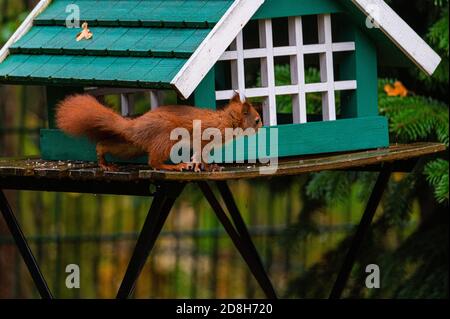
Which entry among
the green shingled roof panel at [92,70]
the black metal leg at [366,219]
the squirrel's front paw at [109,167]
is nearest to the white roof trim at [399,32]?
the black metal leg at [366,219]

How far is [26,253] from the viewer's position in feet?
14.3

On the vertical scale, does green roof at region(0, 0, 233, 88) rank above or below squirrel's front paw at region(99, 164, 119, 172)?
above

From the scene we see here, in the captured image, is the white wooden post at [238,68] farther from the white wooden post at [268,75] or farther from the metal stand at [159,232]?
the metal stand at [159,232]

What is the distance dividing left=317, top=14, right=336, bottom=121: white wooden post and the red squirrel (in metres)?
0.48

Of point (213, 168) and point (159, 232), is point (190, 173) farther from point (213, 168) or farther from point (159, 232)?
point (159, 232)

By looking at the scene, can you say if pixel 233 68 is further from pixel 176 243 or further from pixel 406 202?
pixel 176 243

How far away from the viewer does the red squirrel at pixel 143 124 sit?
3748mm

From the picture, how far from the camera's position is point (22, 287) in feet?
27.6

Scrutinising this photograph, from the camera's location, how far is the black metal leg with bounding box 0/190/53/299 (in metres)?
4.32

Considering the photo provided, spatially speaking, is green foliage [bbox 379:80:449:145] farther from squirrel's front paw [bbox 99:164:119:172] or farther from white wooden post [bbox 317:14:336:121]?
squirrel's front paw [bbox 99:164:119:172]

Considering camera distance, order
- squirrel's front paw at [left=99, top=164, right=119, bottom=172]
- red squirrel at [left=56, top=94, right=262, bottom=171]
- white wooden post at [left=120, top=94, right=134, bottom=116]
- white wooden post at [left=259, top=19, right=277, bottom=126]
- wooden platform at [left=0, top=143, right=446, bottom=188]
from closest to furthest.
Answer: wooden platform at [left=0, top=143, right=446, bottom=188], red squirrel at [left=56, top=94, right=262, bottom=171], squirrel's front paw at [left=99, top=164, right=119, bottom=172], white wooden post at [left=259, top=19, right=277, bottom=126], white wooden post at [left=120, top=94, right=134, bottom=116]

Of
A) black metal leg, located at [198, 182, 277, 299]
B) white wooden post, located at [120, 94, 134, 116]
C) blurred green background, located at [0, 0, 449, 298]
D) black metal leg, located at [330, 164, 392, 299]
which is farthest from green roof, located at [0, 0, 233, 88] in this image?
blurred green background, located at [0, 0, 449, 298]

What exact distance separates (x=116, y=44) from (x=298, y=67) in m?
0.66
